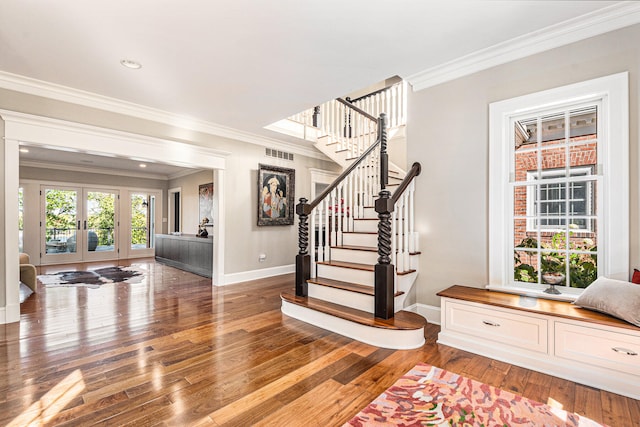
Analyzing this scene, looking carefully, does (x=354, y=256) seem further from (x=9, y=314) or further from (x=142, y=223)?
(x=142, y=223)

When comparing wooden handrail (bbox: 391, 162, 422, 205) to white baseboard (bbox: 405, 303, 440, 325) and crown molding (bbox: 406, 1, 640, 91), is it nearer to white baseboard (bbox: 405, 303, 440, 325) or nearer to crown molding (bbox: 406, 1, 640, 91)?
crown molding (bbox: 406, 1, 640, 91)

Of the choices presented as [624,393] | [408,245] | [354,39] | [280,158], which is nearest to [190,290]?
[280,158]

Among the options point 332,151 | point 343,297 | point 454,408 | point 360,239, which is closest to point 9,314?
point 343,297

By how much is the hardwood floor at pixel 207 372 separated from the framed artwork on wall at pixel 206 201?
166 inches

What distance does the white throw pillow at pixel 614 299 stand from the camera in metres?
1.97

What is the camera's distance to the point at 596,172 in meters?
2.47

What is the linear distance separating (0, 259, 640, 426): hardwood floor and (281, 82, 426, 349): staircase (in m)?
0.16

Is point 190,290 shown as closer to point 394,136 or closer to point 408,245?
point 408,245

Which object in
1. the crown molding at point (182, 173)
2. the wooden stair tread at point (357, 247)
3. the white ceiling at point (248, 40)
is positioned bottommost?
the wooden stair tread at point (357, 247)

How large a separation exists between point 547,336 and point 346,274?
6.21 feet

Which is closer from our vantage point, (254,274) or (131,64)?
(131,64)

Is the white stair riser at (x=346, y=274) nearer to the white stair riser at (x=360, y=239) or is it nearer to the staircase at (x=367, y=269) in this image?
the staircase at (x=367, y=269)

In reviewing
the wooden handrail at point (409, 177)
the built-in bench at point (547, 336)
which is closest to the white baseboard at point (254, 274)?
the wooden handrail at point (409, 177)

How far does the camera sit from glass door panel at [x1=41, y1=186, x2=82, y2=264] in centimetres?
768
